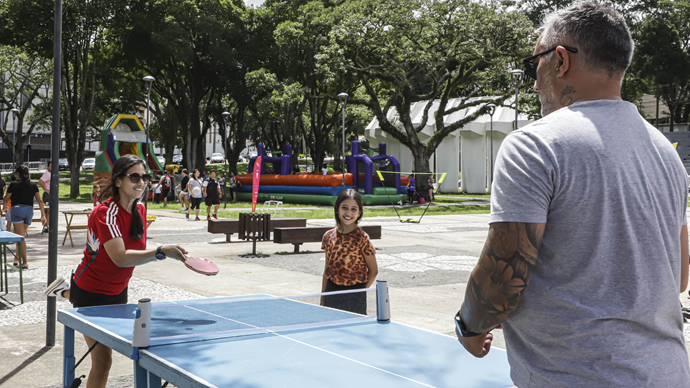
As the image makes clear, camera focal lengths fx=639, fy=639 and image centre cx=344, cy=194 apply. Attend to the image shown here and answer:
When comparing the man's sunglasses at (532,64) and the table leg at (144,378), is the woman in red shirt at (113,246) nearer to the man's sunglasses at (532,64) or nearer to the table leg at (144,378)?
the table leg at (144,378)

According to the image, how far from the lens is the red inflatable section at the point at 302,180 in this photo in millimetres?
31016

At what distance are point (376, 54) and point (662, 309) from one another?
109ft

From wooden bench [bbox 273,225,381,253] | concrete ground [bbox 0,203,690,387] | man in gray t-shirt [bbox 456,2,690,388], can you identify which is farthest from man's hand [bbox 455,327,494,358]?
wooden bench [bbox 273,225,381,253]

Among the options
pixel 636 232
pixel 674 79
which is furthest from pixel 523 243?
pixel 674 79

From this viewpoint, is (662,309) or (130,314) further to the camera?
(130,314)

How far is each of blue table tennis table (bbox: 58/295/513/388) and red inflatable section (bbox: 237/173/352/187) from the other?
27019 millimetres

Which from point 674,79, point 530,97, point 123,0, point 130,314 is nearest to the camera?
point 130,314

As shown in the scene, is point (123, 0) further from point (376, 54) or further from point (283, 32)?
point (376, 54)

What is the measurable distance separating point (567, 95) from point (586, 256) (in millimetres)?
477

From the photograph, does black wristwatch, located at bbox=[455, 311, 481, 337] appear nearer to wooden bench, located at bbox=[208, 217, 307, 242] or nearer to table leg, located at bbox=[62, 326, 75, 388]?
table leg, located at bbox=[62, 326, 75, 388]

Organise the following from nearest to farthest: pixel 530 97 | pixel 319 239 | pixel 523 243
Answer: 1. pixel 523 243
2. pixel 319 239
3. pixel 530 97

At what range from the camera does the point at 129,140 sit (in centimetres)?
3338

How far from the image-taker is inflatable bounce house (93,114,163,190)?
32.2 metres

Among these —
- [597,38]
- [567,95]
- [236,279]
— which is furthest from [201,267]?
[236,279]
